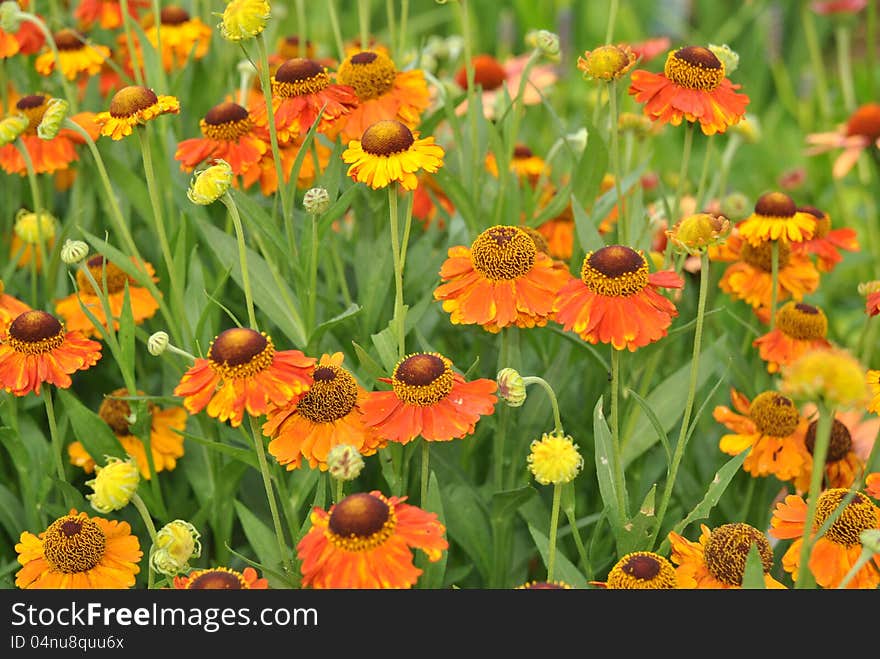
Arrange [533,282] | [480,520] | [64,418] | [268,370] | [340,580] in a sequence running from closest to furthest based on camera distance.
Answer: [340,580] → [268,370] → [533,282] → [480,520] → [64,418]

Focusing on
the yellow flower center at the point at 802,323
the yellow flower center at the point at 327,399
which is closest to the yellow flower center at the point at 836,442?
the yellow flower center at the point at 802,323

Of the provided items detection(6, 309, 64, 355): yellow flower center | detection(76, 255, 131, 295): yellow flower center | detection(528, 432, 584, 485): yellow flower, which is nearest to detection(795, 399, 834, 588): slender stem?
detection(528, 432, 584, 485): yellow flower

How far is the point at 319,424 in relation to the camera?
106 centimetres

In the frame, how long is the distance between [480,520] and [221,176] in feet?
1.68

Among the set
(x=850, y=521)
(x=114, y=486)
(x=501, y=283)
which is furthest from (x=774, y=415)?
(x=114, y=486)

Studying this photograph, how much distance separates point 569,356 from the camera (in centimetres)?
141

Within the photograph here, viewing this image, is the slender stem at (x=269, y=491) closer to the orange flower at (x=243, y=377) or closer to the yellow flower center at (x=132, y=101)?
the orange flower at (x=243, y=377)

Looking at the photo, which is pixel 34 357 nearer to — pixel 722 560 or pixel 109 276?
pixel 109 276

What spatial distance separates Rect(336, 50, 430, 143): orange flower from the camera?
4.45 feet

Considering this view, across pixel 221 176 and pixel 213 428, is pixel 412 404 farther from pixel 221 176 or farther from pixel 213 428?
pixel 213 428

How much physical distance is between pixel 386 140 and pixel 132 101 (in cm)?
32

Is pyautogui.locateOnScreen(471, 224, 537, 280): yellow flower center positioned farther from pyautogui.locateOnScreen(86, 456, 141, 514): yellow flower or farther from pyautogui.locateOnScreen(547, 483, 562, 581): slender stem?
pyautogui.locateOnScreen(86, 456, 141, 514): yellow flower
